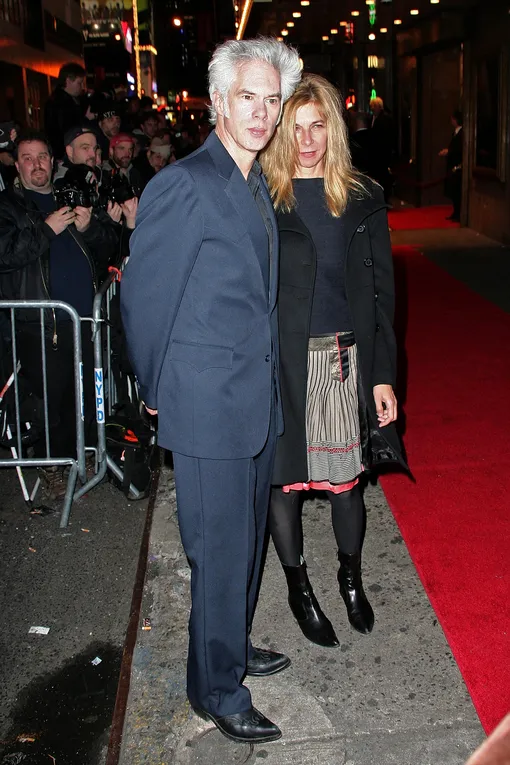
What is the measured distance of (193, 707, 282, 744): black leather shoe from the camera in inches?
111

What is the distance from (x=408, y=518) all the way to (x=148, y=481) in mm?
1657

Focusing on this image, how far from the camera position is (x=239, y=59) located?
98.6 inches

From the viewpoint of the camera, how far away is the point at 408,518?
14.9 feet

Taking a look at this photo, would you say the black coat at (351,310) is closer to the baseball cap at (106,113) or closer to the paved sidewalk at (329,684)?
the paved sidewalk at (329,684)

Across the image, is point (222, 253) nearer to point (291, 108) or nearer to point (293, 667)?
point (291, 108)

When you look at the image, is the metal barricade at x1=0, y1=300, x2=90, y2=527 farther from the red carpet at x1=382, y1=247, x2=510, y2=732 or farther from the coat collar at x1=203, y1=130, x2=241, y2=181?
the coat collar at x1=203, y1=130, x2=241, y2=181

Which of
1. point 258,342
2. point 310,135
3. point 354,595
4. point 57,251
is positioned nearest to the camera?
point 258,342

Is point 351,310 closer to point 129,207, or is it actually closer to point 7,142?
point 129,207

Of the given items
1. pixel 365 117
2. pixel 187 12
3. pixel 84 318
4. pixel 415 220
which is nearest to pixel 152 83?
pixel 187 12

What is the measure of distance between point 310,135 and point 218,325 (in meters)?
1.01

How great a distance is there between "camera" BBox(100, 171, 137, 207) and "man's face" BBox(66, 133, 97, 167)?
0.39 meters

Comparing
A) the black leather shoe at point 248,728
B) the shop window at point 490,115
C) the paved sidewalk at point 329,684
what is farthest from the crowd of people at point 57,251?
the shop window at point 490,115

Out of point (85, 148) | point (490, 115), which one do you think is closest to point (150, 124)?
point (490, 115)

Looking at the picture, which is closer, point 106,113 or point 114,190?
point 114,190
